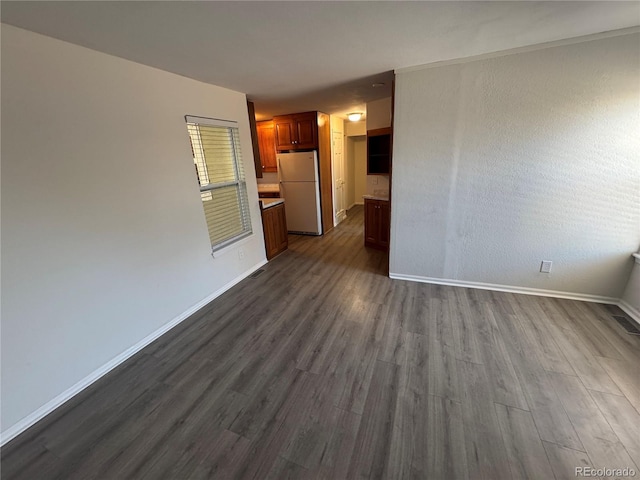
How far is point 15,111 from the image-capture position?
1461mm

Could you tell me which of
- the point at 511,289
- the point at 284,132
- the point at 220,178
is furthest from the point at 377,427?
the point at 284,132

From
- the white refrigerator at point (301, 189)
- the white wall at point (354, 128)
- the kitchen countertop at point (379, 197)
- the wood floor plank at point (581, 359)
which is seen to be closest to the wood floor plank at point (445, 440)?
the wood floor plank at point (581, 359)

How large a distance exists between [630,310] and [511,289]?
34.4 inches

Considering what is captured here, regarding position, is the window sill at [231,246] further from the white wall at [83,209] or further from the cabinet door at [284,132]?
the cabinet door at [284,132]

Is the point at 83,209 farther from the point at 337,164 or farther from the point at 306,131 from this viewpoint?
the point at 337,164

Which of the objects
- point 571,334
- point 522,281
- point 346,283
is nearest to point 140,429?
point 346,283

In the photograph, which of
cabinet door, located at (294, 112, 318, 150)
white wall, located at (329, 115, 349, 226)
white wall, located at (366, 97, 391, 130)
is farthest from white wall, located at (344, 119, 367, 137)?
white wall, located at (366, 97, 391, 130)

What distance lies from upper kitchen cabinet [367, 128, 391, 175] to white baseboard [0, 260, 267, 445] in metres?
3.09

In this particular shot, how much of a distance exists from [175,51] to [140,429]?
2.55 meters

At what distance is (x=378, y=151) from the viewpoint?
163 inches

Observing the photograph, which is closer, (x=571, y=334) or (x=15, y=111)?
(x=15, y=111)

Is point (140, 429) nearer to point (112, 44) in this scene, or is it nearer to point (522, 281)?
point (112, 44)

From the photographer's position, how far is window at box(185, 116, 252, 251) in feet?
9.04

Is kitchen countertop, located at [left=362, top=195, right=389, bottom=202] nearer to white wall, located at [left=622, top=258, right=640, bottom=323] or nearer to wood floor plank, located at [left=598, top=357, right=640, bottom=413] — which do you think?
white wall, located at [left=622, top=258, right=640, bottom=323]
